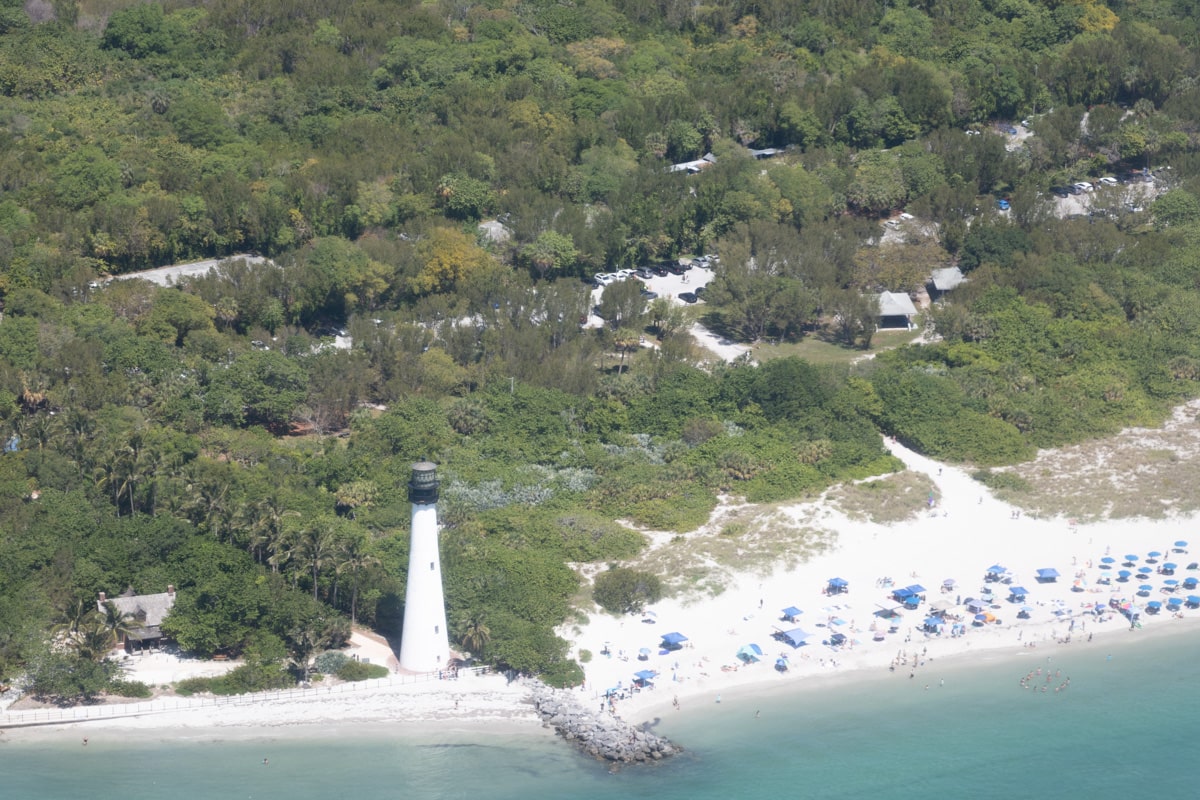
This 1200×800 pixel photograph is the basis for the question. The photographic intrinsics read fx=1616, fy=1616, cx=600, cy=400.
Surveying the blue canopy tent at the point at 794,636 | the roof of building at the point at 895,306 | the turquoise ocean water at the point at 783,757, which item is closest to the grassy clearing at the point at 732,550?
the blue canopy tent at the point at 794,636

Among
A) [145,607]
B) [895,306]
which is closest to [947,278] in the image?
[895,306]

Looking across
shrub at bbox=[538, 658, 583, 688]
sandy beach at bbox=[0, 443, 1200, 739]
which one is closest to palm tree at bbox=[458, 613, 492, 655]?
sandy beach at bbox=[0, 443, 1200, 739]

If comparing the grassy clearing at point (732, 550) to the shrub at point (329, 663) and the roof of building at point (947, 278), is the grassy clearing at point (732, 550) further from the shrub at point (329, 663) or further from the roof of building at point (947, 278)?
the roof of building at point (947, 278)

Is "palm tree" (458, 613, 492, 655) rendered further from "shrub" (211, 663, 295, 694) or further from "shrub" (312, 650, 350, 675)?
"shrub" (211, 663, 295, 694)

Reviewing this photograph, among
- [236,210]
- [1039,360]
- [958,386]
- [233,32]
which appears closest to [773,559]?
[958,386]

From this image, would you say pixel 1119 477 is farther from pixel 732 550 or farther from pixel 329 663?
pixel 329 663

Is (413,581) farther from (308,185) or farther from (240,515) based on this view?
(308,185)
